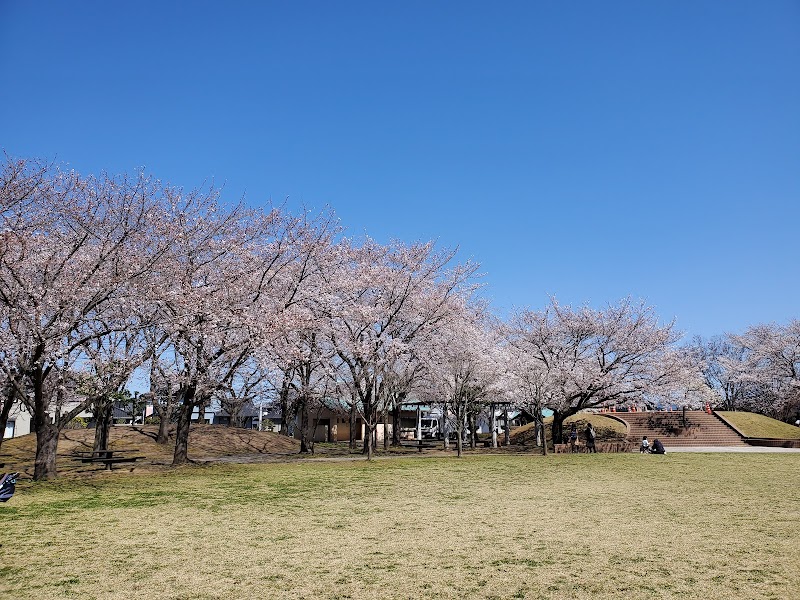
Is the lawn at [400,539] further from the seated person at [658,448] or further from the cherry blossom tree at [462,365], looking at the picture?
the seated person at [658,448]

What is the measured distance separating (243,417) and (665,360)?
130 feet

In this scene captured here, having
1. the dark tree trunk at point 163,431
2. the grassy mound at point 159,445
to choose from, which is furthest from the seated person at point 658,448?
the dark tree trunk at point 163,431

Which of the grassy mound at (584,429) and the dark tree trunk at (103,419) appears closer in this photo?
the dark tree trunk at (103,419)

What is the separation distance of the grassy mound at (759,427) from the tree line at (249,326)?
476 centimetres

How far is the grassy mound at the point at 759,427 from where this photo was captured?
4178 centimetres

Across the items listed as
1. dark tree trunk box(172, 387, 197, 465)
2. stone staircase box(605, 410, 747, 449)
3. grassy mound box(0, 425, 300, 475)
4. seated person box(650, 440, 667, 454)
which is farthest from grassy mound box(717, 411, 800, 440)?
dark tree trunk box(172, 387, 197, 465)

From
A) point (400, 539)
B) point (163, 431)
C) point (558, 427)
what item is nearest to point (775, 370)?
point (558, 427)

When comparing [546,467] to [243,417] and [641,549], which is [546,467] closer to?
[641,549]

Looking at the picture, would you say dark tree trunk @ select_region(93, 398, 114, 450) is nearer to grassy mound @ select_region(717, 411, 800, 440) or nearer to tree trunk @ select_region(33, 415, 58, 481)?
tree trunk @ select_region(33, 415, 58, 481)

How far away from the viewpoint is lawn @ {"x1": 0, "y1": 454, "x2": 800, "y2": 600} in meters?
6.87

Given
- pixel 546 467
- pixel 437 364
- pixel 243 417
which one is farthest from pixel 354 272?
pixel 243 417

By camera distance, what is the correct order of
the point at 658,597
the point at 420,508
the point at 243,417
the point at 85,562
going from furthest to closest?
the point at 243,417, the point at 420,508, the point at 85,562, the point at 658,597

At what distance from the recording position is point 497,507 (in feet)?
42.2

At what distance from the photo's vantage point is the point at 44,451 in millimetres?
17891
